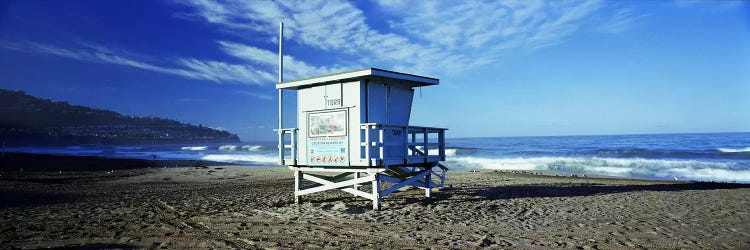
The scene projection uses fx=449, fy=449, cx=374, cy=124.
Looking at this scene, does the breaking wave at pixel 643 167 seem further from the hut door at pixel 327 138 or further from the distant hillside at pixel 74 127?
the distant hillside at pixel 74 127

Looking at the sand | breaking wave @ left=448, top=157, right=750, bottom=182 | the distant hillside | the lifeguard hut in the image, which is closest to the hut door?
the lifeguard hut

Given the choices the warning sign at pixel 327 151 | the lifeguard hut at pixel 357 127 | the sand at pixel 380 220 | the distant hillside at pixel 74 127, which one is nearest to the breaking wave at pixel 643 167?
the sand at pixel 380 220

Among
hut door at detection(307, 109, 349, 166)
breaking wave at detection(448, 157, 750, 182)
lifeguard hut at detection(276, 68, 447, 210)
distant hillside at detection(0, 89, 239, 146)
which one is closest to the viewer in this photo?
lifeguard hut at detection(276, 68, 447, 210)

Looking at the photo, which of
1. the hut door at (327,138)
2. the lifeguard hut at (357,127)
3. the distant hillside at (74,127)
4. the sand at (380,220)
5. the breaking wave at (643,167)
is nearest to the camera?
the sand at (380,220)

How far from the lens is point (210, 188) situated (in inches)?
628

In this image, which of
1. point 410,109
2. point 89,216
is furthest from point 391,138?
point 89,216

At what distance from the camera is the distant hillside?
81.3m

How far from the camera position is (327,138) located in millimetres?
10875

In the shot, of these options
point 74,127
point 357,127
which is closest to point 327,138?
point 357,127

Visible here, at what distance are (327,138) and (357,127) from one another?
0.99m

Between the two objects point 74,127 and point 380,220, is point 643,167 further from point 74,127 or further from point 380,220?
point 74,127

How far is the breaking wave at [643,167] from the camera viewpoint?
79.2 feet

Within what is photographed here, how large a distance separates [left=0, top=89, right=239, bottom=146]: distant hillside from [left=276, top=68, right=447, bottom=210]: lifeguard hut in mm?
82759

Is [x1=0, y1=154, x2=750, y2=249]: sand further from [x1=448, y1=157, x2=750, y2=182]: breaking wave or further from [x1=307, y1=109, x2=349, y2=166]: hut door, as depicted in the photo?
[x1=448, y1=157, x2=750, y2=182]: breaking wave
